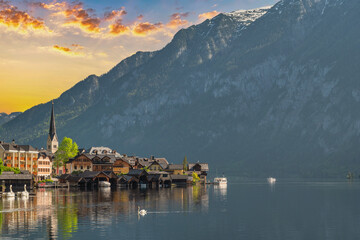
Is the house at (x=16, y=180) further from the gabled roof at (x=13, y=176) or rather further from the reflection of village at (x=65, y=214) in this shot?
the reflection of village at (x=65, y=214)

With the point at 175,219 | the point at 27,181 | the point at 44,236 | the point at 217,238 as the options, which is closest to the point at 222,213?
the point at 175,219

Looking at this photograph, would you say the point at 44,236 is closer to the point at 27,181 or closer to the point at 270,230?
the point at 270,230

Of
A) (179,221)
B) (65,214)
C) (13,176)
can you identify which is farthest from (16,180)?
(179,221)

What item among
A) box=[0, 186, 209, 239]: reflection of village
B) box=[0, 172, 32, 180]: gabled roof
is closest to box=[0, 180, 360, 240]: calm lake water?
box=[0, 186, 209, 239]: reflection of village

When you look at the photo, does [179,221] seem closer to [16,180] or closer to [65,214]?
[65,214]

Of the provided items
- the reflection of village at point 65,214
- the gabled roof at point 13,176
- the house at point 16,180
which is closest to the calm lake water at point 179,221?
the reflection of village at point 65,214

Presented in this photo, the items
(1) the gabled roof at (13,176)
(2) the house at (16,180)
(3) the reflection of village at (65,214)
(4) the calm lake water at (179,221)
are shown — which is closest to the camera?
(4) the calm lake water at (179,221)

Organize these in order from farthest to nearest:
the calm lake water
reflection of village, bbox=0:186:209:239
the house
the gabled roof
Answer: the house < the gabled roof < reflection of village, bbox=0:186:209:239 < the calm lake water

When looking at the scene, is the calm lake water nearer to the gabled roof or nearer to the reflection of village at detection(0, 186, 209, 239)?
the reflection of village at detection(0, 186, 209, 239)

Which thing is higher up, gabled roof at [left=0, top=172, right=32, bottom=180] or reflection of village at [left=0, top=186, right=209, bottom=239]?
gabled roof at [left=0, top=172, right=32, bottom=180]

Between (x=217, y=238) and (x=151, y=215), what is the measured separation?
2857 cm

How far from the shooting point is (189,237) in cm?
7856

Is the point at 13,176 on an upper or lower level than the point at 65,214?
upper

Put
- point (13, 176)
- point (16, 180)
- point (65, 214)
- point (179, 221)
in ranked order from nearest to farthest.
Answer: point (179, 221) → point (65, 214) → point (13, 176) → point (16, 180)
